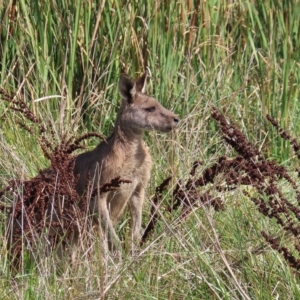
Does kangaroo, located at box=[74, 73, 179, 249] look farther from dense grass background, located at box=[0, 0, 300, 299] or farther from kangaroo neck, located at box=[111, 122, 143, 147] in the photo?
dense grass background, located at box=[0, 0, 300, 299]

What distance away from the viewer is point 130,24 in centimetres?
710

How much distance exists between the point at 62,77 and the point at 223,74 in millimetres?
1248

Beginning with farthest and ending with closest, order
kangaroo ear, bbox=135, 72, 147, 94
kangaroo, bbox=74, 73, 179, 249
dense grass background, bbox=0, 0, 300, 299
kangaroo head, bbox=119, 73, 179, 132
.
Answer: dense grass background, bbox=0, 0, 300, 299
kangaroo ear, bbox=135, 72, 147, 94
kangaroo head, bbox=119, 73, 179, 132
kangaroo, bbox=74, 73, 179, 249

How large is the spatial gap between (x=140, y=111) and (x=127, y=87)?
0.19 meters

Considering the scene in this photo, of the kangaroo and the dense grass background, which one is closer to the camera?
the kangaroo

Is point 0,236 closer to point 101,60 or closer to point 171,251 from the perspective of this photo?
point 171,251

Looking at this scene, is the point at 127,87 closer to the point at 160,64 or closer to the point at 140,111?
the point at 140,111

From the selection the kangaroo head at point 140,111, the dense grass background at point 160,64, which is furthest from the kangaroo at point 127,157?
the dense grass background at point 160,64

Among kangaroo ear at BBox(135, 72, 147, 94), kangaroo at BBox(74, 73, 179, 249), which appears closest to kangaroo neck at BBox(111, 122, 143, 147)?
kangaroo at BBox(74, 73, 179, 249)

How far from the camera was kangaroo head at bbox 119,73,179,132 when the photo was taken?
6.32 metres

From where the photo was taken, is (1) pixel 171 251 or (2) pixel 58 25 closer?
(1) pixel 171 251

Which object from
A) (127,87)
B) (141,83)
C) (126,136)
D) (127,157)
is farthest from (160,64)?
(127,157)

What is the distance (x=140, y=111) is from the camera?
21.2ft

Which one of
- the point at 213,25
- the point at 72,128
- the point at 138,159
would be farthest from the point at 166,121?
the point at 213,25
